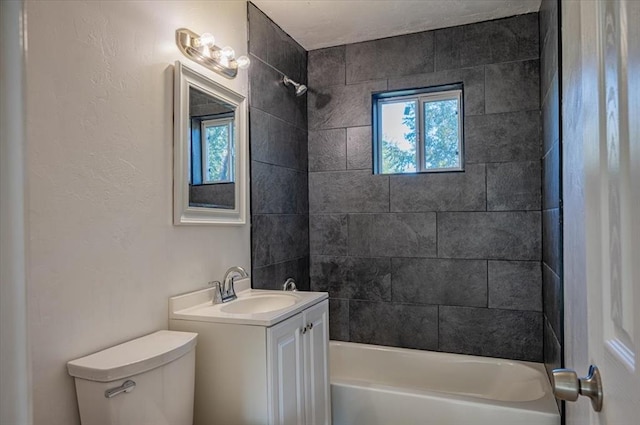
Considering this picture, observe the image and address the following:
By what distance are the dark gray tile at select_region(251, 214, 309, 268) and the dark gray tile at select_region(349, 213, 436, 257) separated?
14.8 inches

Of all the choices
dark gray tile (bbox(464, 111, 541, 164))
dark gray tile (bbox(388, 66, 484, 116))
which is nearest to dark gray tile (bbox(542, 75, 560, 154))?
dark gray tile (bbox(464, 111, 541, 164))

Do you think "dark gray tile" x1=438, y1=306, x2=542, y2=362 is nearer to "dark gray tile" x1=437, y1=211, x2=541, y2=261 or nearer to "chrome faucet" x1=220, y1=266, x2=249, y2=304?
"dark gray tile" x1=437, y1=211, x2=541, y2=261

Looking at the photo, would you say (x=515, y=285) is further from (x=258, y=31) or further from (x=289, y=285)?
(x=258, y=31)

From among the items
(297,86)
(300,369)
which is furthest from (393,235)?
(300,369)

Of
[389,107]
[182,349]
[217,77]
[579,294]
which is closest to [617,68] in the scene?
[579,294]

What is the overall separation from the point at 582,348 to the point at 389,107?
7.93 feet

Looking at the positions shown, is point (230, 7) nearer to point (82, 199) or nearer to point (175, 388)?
point (82, 199)

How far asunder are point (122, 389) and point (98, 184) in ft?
2.36

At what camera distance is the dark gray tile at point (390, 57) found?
2924mm

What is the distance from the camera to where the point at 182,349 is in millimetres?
1530

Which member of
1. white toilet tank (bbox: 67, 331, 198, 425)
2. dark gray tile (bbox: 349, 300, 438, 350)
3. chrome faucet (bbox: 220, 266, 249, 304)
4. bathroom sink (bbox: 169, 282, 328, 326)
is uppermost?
chrome faucet (bbox: 220, 266, 249, 304)

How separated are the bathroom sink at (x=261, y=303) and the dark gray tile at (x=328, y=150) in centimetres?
128

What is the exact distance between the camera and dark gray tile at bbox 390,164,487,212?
279 centimetres

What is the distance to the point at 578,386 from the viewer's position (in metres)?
0.72
